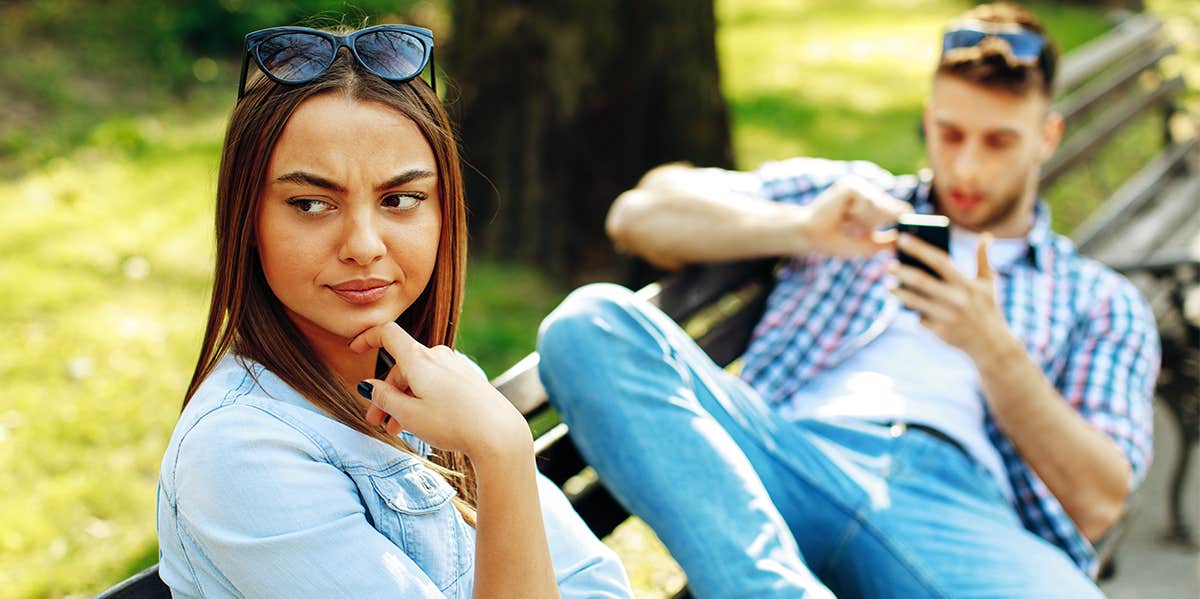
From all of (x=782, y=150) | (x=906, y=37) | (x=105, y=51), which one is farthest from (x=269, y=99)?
(x=906, y=37)

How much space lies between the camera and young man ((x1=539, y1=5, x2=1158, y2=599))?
2.57 meters

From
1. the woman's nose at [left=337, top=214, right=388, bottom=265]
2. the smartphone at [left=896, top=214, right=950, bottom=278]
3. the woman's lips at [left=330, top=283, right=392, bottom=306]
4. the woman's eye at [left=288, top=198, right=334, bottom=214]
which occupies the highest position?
the woman's eye at [left=288, top=198, right=334, bottom=214]

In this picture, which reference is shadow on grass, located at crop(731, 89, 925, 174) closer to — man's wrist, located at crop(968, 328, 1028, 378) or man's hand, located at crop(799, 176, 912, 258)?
man's hand, located at crop(799, 176, 912, 258)

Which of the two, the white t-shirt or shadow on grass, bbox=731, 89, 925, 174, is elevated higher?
the white t-shirt

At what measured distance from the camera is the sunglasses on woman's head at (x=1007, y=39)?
3480 millimetres

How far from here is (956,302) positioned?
2.98 m

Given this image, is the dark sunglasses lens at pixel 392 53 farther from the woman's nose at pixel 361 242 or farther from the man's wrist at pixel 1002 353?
the man's wrist at pixel 1002 353

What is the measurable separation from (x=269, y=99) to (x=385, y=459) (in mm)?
621

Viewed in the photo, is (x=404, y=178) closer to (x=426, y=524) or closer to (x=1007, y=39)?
(x=426, y=524)

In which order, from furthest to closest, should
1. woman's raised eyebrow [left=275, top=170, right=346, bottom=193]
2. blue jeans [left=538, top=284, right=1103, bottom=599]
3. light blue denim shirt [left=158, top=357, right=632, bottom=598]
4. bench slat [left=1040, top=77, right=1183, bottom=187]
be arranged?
bench slat [left=1040, top=77, right=1183, bottom=187], blue jeans [left=538, top=284, right=1103, bottom=599], woman's raised eyebrow [left=275, top=170, right=346, bottom=193], light blue denim shirt [left=158, top=357, right=632, bottom=598]

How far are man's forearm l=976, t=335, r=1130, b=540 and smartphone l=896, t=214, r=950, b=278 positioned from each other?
0.30 m

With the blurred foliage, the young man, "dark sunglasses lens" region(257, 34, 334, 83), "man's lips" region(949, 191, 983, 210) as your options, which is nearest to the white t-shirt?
the young man

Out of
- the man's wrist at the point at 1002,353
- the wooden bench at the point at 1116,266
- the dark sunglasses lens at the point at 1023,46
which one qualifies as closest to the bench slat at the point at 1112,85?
the wooden bench at the point at 1116,266

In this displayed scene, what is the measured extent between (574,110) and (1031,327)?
2.74 metres
